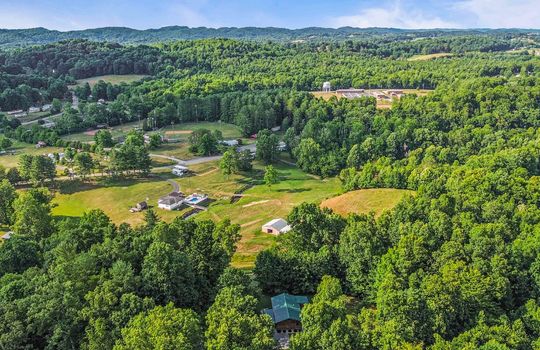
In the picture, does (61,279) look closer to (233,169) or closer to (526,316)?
(526,316)

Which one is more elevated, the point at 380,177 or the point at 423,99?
the point at 423,99

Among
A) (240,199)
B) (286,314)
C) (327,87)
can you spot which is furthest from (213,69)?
(286,314)

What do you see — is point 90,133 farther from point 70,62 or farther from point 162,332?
point 162,332

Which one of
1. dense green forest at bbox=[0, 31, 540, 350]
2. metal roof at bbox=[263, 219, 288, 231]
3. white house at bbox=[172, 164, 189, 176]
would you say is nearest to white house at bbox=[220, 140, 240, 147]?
white house at bbox=[172, 164, 189, 176]

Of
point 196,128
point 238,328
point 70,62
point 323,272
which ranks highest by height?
point 70,62

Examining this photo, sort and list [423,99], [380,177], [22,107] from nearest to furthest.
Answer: [380,177]
[423,99]
[22,107]

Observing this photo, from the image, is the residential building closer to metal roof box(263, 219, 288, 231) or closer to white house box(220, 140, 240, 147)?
metal roof box(263, 219, 288, 231)

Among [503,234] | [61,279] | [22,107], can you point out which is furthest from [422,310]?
[22,107]
